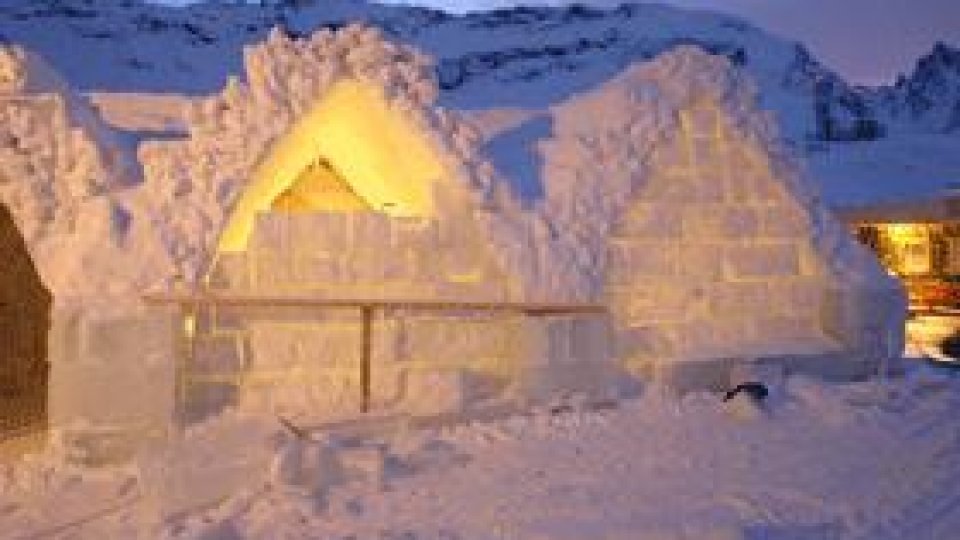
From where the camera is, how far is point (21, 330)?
23.1ft

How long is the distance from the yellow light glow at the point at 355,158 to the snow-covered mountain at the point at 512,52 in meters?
27.5

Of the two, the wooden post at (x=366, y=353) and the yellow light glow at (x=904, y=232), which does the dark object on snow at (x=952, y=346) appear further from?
the wooden post at (x=366, y=353)

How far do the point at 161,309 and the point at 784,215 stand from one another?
4710 millimetres

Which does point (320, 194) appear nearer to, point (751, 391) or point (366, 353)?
point (366, 353)

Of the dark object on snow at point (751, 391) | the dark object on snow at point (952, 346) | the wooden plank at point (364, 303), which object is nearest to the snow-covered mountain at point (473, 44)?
the dark object on snow at point (952, 346)

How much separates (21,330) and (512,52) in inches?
2171

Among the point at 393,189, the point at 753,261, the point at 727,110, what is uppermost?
the point at 727,110

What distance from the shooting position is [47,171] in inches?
228

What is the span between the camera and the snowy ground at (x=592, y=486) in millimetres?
4289

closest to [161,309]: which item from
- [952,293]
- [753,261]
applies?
[753,261]

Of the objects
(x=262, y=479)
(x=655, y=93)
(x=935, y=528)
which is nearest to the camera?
(x=935, y=528)

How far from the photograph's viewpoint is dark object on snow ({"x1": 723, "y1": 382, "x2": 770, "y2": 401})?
6.57m

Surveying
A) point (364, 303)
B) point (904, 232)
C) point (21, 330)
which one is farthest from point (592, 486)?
point (904, 232)

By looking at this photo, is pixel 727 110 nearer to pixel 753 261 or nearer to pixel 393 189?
pixel 753 261
